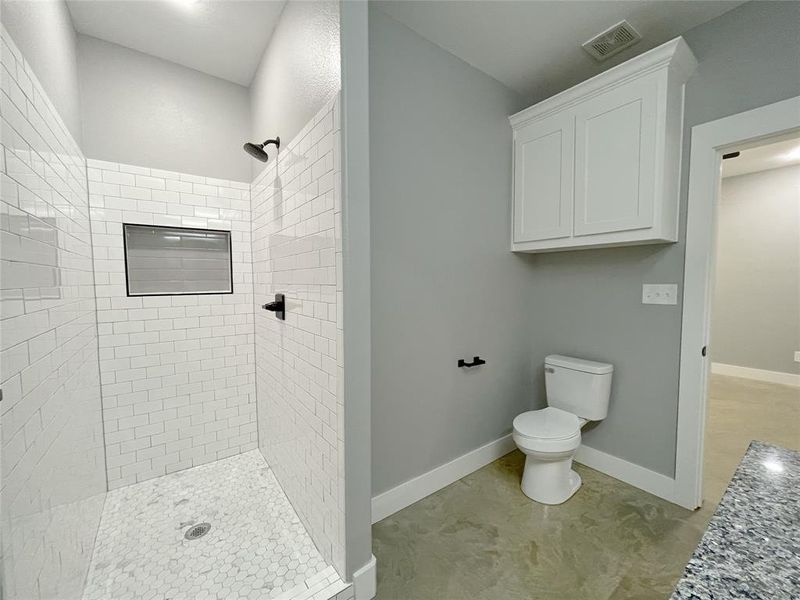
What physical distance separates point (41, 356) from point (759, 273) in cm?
612

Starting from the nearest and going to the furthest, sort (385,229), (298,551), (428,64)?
(298,551) < (385,229) < (428,64)

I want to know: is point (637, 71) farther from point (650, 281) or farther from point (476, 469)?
point (476, 469)

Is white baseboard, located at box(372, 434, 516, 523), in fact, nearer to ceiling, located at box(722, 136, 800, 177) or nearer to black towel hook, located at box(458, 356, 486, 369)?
black towel hook, located at box(458, 356, 486, 369)

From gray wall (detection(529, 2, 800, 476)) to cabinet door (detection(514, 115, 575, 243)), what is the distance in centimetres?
36

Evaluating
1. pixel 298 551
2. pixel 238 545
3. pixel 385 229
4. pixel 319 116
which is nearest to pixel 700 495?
pixel 298 551

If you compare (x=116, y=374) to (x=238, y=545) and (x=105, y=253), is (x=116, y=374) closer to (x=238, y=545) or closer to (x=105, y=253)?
(x=105, y=253)

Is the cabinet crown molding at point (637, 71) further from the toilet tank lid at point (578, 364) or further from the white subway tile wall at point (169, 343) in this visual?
the white subway tile wall at point (169, 343)

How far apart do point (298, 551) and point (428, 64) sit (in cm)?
258

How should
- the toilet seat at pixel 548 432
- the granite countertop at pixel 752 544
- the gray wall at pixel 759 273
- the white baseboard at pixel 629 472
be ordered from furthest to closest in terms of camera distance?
the gray wall at pixel 759 273 → the white baseboard at pixel 629 472 → the toilet seat at pixel 548 432 → the granite countertop at pixel 752 544

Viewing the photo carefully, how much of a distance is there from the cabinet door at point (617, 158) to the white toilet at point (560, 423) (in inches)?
34.8

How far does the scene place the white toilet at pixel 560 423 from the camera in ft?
5.90

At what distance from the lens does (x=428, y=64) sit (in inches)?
72.9

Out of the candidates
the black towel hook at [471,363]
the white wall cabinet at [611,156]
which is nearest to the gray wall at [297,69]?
the white wall cabinet at [611,156]

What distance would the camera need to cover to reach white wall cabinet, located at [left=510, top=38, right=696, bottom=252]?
1637 mm
